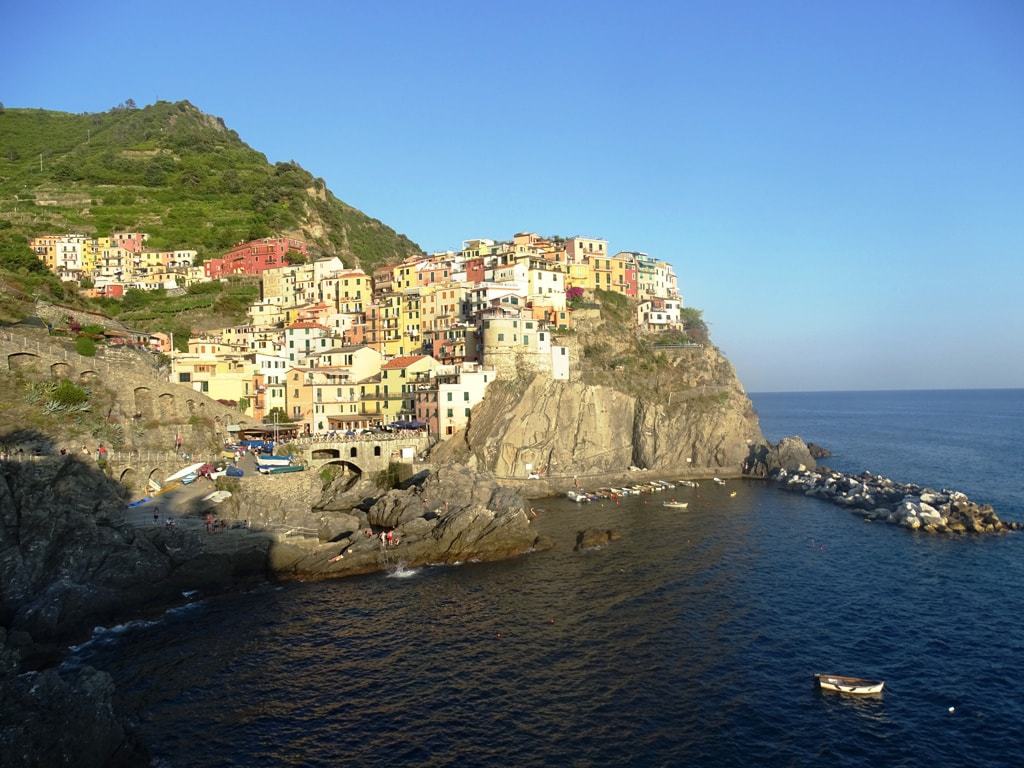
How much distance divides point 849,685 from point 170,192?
492 feet

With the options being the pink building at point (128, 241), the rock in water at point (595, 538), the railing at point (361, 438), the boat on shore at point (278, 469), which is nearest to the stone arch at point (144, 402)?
the railing at point (361, 438)

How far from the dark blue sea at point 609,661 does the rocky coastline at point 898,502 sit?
4179 millimetres

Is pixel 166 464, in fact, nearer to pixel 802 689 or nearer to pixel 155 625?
pixel 155 625

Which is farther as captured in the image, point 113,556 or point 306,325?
point 306,325

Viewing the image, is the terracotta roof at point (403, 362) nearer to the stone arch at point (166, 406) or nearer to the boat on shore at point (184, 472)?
the stone arch at point (166, 406)

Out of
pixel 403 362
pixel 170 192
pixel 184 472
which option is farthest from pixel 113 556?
pixel 170 192

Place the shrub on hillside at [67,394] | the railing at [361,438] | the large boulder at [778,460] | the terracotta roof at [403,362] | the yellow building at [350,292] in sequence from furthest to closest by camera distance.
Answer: the yellow building at [350,292]
the large boulder at [778,460]
the terracotta roof at [403,362]
the railing at [361,438]
the shrub on hillside at [67,394]

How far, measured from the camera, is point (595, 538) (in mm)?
52312

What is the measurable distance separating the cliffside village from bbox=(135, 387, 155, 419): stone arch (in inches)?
445

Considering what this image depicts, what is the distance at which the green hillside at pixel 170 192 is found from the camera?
12188cm

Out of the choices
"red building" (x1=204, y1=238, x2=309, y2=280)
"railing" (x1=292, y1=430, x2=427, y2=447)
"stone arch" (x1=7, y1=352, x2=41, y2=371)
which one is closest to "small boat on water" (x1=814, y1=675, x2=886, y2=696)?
"railing" (x1=292, y1=430, x2=427, y2=447)

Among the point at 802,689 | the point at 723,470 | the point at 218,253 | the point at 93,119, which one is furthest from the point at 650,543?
the point at 93,119

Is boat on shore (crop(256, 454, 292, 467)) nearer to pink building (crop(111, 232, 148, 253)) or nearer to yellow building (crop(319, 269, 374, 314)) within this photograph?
yellow building (crop(319, 269, 374, 314))

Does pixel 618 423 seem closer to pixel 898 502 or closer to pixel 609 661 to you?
pixel 898 502
